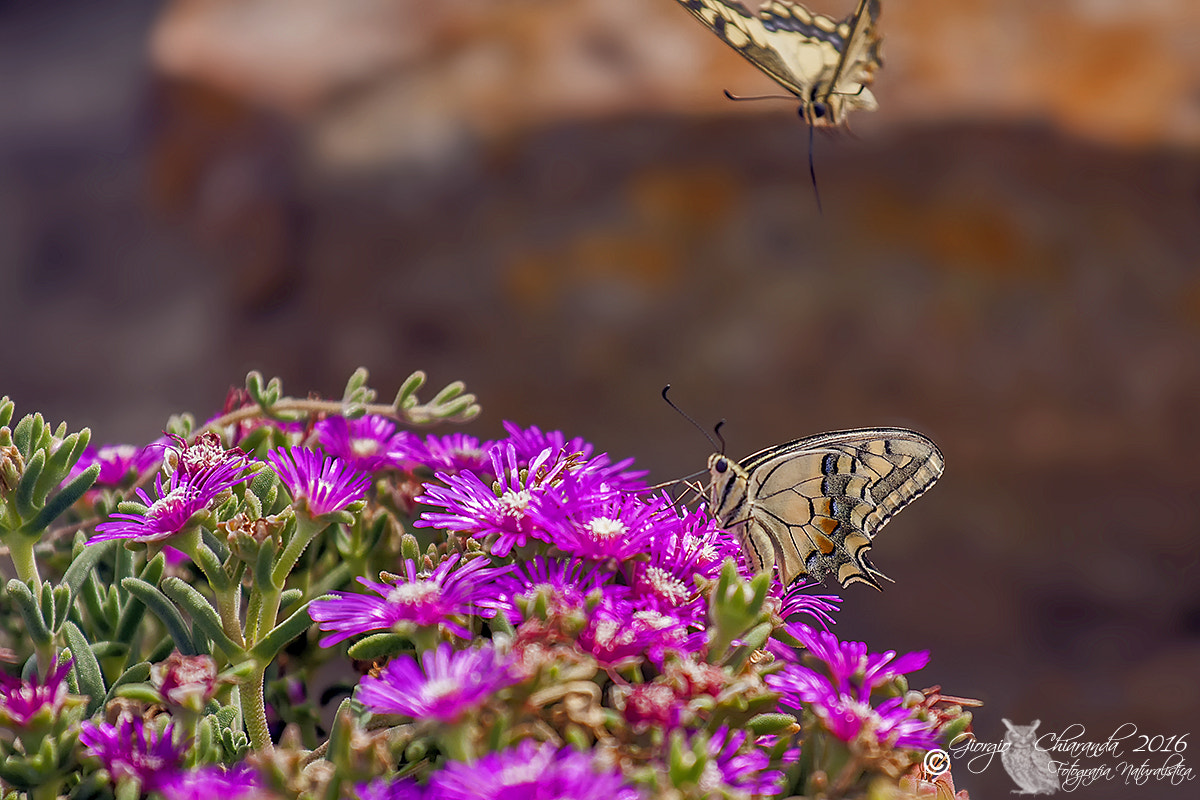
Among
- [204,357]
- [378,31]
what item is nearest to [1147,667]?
[378,31]

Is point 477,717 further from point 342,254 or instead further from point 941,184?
point 342,254

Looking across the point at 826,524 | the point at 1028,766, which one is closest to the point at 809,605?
the point at 826,524

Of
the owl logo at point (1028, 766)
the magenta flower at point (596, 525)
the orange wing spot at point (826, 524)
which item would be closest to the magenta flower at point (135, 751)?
the magenta flower at point (596, 525)

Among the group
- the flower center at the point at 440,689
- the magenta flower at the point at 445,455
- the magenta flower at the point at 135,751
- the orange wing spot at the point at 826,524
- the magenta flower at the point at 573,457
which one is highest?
the orange wing spot at the point at 826,524

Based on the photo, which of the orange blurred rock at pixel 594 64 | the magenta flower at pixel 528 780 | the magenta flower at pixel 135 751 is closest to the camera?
the magenta flower at pixel 528 780

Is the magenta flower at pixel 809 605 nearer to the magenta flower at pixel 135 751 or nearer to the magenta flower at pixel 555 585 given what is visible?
the magenta flower at pixel 555 585

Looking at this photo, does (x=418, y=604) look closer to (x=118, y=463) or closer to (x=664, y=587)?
(x=664, y=587)
